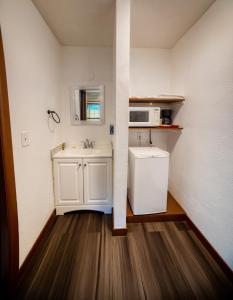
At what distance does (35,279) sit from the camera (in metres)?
1.36

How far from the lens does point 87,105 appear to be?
261 cm

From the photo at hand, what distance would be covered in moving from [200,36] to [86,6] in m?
1.30

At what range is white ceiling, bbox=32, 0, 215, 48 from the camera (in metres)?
1.59

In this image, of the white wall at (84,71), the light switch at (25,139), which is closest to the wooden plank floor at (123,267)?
the light switch at (25,139)

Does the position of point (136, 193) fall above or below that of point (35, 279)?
above

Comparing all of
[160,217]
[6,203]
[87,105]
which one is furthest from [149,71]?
[6,203]

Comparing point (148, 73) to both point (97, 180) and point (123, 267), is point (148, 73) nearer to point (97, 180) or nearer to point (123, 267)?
point (97, 180)

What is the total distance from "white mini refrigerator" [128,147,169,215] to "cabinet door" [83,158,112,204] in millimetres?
368

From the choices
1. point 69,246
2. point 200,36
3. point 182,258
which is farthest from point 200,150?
point 69,246

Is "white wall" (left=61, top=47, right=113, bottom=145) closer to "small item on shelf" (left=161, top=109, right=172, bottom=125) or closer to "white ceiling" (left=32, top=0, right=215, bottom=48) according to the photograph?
"white ceiling" (left=32, top=0, right=215, bottom=48)

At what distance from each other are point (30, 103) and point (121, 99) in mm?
899

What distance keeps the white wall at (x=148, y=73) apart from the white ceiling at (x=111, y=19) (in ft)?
0.69

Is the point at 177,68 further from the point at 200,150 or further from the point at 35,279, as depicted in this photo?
the point at 35,279

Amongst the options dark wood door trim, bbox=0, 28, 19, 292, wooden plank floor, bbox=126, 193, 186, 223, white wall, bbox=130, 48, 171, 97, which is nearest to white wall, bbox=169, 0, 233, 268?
wooden plank floor, bbox=126, 193, 186, 223
